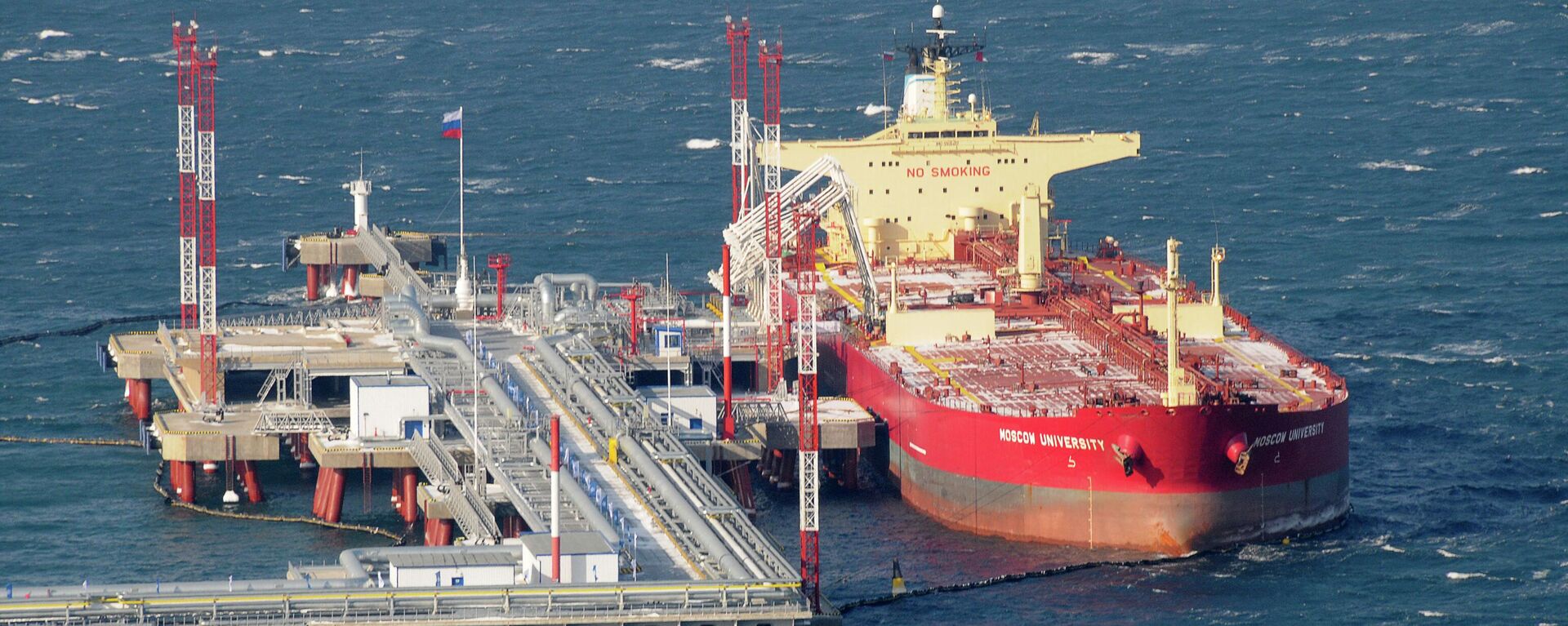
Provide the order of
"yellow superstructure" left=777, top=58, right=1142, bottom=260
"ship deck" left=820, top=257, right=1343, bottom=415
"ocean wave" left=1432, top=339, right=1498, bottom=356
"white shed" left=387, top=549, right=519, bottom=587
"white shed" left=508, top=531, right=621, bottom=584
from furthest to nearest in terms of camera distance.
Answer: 1. "yellow superstructure" left=777, top=58, right=1142, bottom=260
2. "ocean wave" left=1432, top=339, right=1498, bottom=356
3. "ship deck" left=820, top=257, right=1343, bottom=415
4. "white shed" left=387, top=549, right=519, bottom=587
5. "white shed" left=508, top=531, right=621, bottom=584

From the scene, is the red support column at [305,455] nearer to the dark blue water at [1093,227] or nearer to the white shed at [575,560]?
the dark blue water at [1093,227]

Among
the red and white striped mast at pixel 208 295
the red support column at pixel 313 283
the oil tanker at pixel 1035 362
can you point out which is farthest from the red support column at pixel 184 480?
the red support column at pixel 313 283

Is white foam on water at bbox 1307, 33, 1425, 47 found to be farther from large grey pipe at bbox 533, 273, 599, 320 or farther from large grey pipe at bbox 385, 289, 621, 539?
large grey pipe at bbox 385, 289, 621, 539

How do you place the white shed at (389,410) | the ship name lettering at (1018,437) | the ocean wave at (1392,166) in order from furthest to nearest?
the ocean wave at (1392,166)
the white shed at (389,410)
the ship name lettering at (1018,437)

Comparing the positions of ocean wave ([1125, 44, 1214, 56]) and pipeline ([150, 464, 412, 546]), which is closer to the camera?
pipeline ([150, 464, 412, 546])

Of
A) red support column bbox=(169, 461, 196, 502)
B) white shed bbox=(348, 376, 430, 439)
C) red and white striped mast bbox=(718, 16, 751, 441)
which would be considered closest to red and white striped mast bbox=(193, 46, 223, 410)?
red support column bbox=(169, 461, 196, 502)

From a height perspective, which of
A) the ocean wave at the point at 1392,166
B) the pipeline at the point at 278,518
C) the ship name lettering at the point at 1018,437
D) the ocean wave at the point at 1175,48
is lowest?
the pipeline at the point at 278,518
